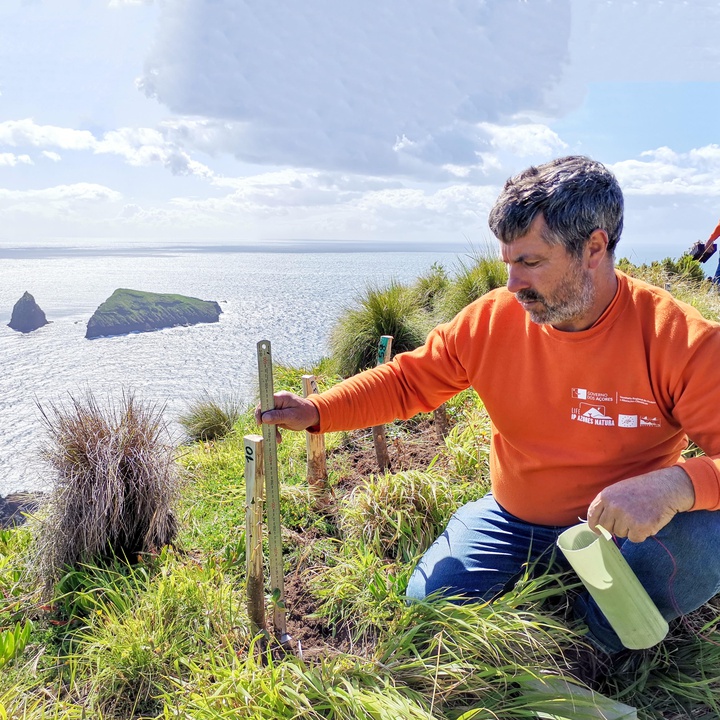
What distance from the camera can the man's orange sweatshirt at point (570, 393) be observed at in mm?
1991

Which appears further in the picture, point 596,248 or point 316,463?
point 316,463

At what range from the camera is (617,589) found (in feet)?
6.24

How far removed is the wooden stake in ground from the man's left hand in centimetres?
119

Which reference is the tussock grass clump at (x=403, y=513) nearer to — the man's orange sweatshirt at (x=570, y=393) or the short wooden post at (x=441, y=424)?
the man's orange sweatshirt at (x=570, y=393)

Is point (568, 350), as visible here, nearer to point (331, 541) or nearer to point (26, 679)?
point (331, 541)

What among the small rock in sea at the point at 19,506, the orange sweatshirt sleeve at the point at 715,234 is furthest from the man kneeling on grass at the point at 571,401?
the orange sweatshirt sleeve at the point at 715,234

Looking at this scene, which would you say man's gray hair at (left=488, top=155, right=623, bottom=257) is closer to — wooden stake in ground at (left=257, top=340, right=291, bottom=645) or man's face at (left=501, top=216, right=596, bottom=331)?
man's face at (left=501, top=216, right=596, bottom=331)

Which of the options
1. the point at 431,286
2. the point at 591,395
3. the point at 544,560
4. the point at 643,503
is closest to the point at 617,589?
the point at 643,503

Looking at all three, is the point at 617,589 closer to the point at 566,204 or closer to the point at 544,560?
the point at 544,560

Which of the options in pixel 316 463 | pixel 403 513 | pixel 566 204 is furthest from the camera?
pixel 316 463

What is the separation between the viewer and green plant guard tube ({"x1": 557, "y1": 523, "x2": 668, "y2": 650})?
6.16 ft

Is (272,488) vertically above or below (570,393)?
below

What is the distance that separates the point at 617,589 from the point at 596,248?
1.17 m

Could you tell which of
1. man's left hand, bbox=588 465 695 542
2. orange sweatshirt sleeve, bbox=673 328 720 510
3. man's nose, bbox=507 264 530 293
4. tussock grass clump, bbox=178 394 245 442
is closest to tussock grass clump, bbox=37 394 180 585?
man's nose, bbox=507 264 530 293
